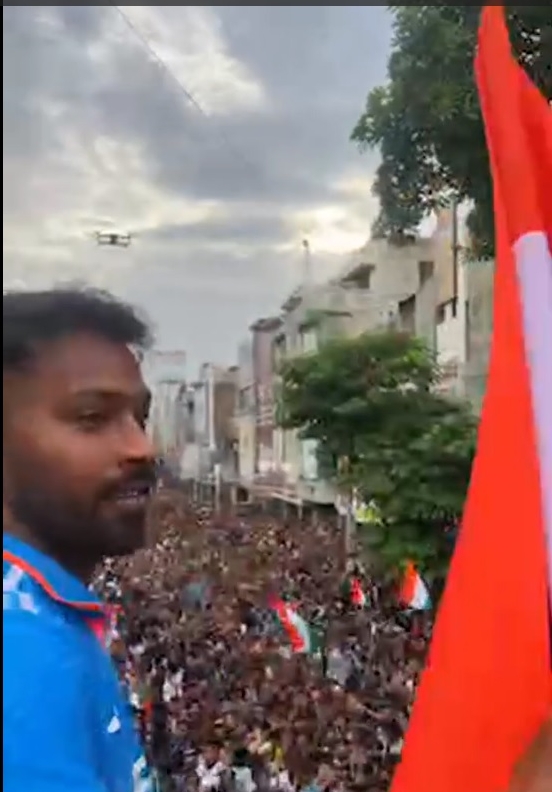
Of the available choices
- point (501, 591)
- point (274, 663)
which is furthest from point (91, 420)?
point (274, 663)

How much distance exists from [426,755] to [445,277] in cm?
418

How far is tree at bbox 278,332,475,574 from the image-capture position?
3.16m

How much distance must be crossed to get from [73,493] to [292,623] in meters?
3.16

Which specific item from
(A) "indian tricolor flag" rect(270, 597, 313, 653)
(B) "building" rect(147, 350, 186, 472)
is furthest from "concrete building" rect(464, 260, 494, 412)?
(B) "building" rect(147, 350, 186, 472)

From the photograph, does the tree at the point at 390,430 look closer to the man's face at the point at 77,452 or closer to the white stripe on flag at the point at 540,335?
the white stripe on flag at the point at 540,335

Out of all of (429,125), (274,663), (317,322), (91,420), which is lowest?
(274,663)

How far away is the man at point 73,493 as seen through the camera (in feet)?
1.56

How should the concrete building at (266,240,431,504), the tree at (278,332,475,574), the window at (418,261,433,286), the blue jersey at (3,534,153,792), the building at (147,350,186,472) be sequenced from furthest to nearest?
the window at (418,261,433,286)
the tree at (278,332,475,574)
the concrete building at (266,240,431,504)
the building at (147,350,186,472)
the blue jersey at (3,534,153,792)

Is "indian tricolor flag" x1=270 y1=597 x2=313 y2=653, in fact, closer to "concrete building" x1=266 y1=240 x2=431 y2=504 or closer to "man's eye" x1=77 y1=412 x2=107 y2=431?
"concrete building" x1=266 y1=240 x2=431 y2=504

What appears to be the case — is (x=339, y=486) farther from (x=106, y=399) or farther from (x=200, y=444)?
(x=106, y=399)

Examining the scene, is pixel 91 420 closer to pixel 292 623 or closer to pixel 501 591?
pixel 501 591

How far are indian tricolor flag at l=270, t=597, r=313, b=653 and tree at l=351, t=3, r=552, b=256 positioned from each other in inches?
46.0

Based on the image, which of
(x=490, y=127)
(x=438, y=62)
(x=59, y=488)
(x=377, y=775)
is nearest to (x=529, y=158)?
(x=490, y=127)

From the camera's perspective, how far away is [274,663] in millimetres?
3564
